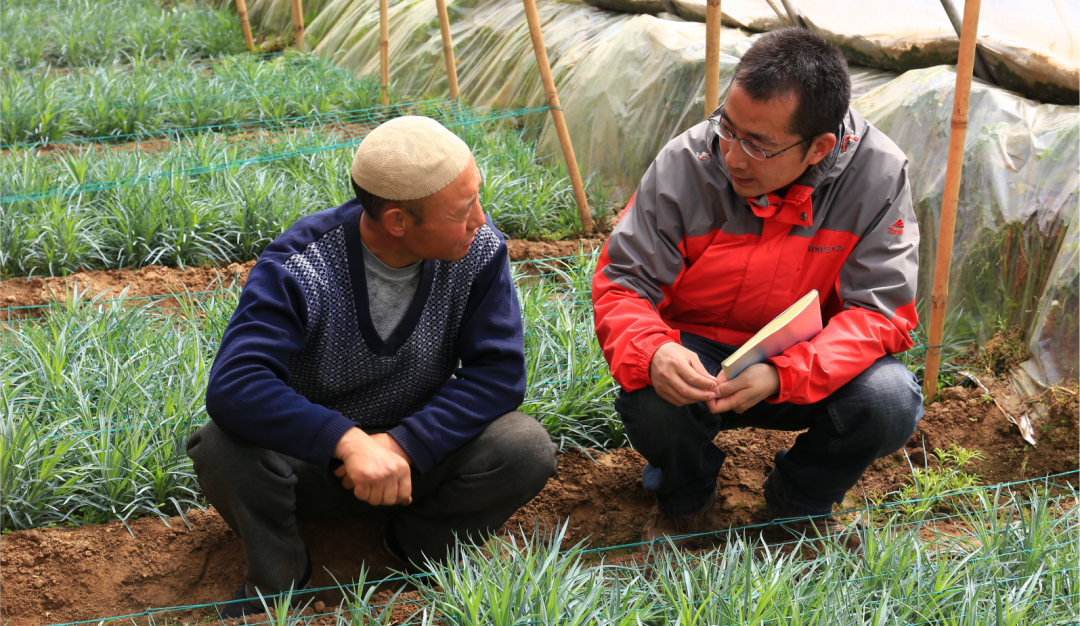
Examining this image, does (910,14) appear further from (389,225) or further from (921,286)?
A: (389,225)

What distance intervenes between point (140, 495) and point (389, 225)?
991mm

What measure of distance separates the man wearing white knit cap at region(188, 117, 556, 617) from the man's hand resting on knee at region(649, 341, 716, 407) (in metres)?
0.28

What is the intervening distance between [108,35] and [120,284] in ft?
14.6

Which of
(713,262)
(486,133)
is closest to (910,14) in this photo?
→ (713,262)

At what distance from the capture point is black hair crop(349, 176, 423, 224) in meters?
1.63

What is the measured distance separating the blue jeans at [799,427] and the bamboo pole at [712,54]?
3.03 ft

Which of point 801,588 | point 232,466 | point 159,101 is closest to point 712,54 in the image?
point 801,588

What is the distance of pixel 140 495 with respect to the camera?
6.79 ft

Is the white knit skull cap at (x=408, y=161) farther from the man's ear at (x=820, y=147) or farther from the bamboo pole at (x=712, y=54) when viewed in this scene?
the bamboo pole at (x=712, y=54)

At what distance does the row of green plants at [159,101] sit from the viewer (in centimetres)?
464

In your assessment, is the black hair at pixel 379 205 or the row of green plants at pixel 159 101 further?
the row of green plants at pixel 159 101

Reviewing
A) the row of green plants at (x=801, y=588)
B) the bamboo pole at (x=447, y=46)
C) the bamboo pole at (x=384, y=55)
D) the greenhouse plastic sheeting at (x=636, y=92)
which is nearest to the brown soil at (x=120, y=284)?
the greenhouse plastic sheeting at (x=636, y=92)

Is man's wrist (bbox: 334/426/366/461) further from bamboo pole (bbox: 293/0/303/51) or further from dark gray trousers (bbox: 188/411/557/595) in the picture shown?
bamboo pole (bbox: 293/0/303/51)

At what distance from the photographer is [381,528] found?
212 cm
